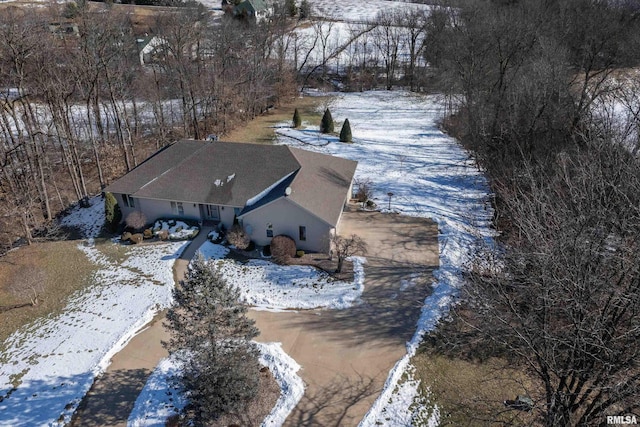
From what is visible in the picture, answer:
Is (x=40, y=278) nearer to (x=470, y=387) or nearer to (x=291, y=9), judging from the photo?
(x=470, y=387)

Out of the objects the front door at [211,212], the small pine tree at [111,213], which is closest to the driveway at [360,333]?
the front door at [211,212]

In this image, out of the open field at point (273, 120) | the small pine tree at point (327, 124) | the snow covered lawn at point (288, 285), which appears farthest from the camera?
the small pine tree at point (327, 124)

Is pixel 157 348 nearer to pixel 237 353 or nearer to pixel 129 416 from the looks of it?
pixel 129 416

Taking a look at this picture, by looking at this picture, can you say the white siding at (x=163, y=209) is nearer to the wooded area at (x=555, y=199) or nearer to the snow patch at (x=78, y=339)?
the snow patch at (x=78, y=339)

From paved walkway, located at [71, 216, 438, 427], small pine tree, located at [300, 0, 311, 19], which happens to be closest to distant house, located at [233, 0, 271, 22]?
small pine tree, located at [300, 0, 311, 19]

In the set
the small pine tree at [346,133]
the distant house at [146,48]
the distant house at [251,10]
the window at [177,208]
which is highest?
the distant house at [251,10]
